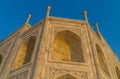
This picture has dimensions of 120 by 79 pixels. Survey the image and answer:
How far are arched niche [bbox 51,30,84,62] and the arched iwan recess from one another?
6.69ft

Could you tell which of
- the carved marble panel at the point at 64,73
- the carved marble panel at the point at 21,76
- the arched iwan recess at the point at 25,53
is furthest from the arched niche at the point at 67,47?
the carved marble panel at the point at 21,76

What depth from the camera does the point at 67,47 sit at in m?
10.8

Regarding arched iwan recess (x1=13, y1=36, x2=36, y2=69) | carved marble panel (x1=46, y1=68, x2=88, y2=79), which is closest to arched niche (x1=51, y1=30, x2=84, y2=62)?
carved marble panel (x1=46, y1=68, x2=88, y2=79)

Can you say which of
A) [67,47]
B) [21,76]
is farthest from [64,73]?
[67,47]

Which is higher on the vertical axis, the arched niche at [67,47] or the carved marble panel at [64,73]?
the arched niche at [67,47]

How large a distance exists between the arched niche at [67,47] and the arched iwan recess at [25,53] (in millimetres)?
2039

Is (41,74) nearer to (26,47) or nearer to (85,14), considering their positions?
(26,47)

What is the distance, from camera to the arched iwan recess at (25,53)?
9.96m

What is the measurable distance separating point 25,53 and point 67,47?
3.25m

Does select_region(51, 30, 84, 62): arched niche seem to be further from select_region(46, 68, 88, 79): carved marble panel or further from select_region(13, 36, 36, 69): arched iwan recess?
select_region(13, 36, 36, 69): arched iwan recess

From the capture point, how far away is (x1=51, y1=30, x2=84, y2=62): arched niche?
9730 mm

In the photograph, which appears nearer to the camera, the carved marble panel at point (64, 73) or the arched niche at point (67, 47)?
the carved marble panel at point (64, 73)

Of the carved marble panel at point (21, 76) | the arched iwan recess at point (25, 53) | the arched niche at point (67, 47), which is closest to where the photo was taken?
the carved marble panel at point (21, 76)

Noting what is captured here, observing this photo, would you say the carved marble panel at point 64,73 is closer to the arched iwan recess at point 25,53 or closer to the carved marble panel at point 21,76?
the carved marble panel at point 21,76
